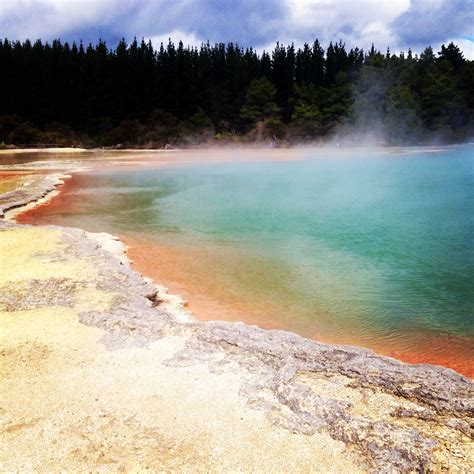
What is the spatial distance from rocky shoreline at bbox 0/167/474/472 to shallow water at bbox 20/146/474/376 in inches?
46.7

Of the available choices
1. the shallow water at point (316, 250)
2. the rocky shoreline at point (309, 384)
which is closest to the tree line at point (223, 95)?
the shallow water at point (316, 250)

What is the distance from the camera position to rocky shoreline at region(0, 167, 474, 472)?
2.78 metres

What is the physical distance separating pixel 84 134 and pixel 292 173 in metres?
36.9

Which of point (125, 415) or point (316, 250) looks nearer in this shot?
point (125, 415)

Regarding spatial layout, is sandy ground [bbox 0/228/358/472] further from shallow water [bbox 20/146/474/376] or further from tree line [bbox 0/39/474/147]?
tree line [bbox 0/39/474/147]

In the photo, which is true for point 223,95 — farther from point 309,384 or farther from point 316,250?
point 309,384

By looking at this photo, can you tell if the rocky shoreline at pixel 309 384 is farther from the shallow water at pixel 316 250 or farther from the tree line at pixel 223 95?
the tree line at pixel 223 95

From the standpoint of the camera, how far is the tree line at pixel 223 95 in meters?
44.9

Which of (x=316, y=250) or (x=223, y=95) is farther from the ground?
(x=223, y=95)

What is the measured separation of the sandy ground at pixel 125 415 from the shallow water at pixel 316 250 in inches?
78.3

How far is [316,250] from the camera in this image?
8805 mm

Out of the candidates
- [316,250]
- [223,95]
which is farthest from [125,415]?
[223,95]

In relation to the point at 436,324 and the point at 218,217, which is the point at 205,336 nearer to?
the point at 436,324

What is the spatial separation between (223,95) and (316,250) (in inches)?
2006
